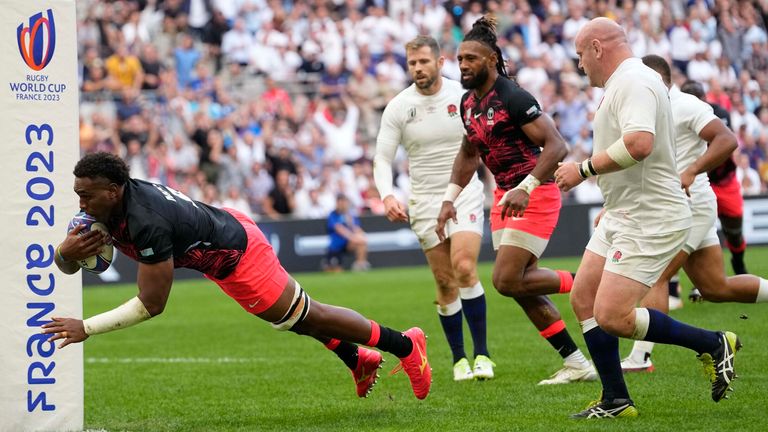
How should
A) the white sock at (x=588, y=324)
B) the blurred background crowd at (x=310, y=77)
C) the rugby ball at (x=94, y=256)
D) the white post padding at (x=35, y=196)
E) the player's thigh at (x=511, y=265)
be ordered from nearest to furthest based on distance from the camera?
1. the rugby ball at (x=94, y=256)
2. the white post padding at (x=35, y=196)
3. the white sock at (x=588, y=324)
4. the player's thigh at (x=511, y=265)
5. the blurred background crowd at (x=310, y=77)

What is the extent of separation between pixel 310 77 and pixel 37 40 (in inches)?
733

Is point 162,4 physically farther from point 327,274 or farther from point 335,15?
point 327,274

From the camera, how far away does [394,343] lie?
7.77 m

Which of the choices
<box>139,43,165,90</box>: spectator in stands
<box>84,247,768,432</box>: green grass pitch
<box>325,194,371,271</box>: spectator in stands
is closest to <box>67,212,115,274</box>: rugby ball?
<box>84,247,768,432</box>: green grass pitch

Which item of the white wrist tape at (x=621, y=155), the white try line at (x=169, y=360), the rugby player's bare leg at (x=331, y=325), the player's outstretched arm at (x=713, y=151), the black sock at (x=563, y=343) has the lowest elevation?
the white try line at (x=169, y=360)

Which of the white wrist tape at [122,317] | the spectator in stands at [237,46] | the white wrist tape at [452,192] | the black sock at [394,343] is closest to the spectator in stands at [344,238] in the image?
the spectator in stands at [237,46]

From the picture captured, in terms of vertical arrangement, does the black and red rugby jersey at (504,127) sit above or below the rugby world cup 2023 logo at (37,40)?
below

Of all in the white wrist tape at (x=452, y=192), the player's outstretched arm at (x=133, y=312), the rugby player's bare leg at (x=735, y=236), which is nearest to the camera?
the player's outstretched arm at (x=133, y=312)

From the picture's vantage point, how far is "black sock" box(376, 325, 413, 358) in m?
7.70

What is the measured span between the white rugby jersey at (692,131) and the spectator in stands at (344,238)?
42.0ft

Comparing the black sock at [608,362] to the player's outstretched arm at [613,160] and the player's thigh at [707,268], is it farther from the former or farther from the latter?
the player's thigh at [707,268]

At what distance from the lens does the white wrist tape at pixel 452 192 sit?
30.0 feet

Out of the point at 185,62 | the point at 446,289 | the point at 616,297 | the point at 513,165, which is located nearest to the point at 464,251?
the point at 446,289

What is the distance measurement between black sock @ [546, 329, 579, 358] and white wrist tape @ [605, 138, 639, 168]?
2.73 metres
